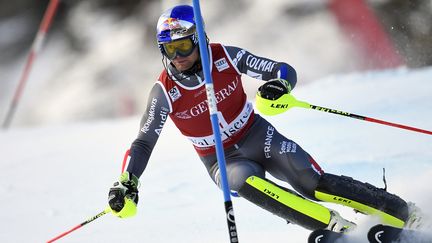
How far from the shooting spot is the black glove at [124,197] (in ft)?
13.0

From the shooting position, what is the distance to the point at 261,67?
4332mm

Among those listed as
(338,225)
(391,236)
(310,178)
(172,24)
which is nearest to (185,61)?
Result: (172,24)

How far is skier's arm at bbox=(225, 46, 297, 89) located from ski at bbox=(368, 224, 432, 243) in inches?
41.6

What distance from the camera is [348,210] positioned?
521 cm

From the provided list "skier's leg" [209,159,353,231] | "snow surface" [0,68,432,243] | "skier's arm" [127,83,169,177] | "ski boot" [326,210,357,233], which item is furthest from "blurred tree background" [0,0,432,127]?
"ski boot" [326,210,357,233]

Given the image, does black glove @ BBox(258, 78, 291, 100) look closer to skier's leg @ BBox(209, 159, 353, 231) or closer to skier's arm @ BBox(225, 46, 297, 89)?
skier's arm @ BBox(225, 46, 297, 89)

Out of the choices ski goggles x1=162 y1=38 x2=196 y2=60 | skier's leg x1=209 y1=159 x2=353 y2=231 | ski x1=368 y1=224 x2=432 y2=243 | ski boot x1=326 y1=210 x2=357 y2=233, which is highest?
ski goggles x1=162 y1=38 x2=196 y2=60

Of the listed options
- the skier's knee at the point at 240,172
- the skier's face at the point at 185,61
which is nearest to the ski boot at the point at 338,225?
the skier's knee at the point at 240,172

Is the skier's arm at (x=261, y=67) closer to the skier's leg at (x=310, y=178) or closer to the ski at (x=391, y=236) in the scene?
the skier's leg at (x=310, y=178)

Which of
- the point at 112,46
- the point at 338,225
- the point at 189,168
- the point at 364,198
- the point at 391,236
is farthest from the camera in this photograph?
the point at 112,46

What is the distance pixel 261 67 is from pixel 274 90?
1.12ft

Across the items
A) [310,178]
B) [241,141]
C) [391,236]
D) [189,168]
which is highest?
[241,141]

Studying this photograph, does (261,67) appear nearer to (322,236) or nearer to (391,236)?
(322,236)

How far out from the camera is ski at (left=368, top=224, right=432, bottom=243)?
367 centimetres
